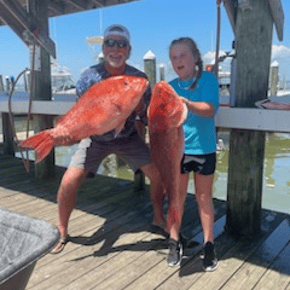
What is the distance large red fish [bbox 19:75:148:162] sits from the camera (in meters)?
2.24

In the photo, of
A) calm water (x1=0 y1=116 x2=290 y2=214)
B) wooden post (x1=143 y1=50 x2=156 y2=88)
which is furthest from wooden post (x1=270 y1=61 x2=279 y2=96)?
wooden post (x1=143 y1=50 x2=156 y2=88)

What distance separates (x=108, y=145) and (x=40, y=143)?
2.75 feet

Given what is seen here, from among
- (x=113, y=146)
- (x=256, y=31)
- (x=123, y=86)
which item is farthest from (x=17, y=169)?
(x=256, y=31)

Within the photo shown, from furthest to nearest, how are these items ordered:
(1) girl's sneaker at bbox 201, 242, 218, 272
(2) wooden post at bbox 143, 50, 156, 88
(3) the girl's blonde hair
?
1. (2) wooden post at bbox 143, 50, 156, 88
2. (1) girl's sneaker at bbox 201, 242, 218, 272
3. (3) the girl's blonde hair

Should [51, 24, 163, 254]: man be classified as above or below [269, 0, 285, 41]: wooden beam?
below

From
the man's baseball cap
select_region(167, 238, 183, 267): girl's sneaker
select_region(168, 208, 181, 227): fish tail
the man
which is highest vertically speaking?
the man's baseball cap

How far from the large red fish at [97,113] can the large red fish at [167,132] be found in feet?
0.46

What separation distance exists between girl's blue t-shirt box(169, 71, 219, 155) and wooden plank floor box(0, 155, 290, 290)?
3.27ft

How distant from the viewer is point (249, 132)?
3000mm

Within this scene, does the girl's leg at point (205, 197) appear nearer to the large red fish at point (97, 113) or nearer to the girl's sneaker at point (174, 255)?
the girl's sneaker at point (174, 255)

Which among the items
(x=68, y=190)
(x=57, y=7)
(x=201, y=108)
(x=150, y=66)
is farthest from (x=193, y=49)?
(x=150, y=66)

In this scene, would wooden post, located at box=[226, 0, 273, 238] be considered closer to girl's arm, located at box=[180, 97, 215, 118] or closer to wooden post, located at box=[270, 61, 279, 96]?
girl's arm, located at box=[180, 97, 215, 118]

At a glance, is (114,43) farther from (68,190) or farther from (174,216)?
(174,216)

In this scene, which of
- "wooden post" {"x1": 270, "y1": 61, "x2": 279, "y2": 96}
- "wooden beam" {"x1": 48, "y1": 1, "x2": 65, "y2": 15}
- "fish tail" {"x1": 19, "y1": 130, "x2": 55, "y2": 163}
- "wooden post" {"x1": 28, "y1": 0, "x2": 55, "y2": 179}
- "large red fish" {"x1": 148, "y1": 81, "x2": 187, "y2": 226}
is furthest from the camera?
"wooden post" {"x1": 270, "y1": 61, "x2": 279, "y2": 96}
